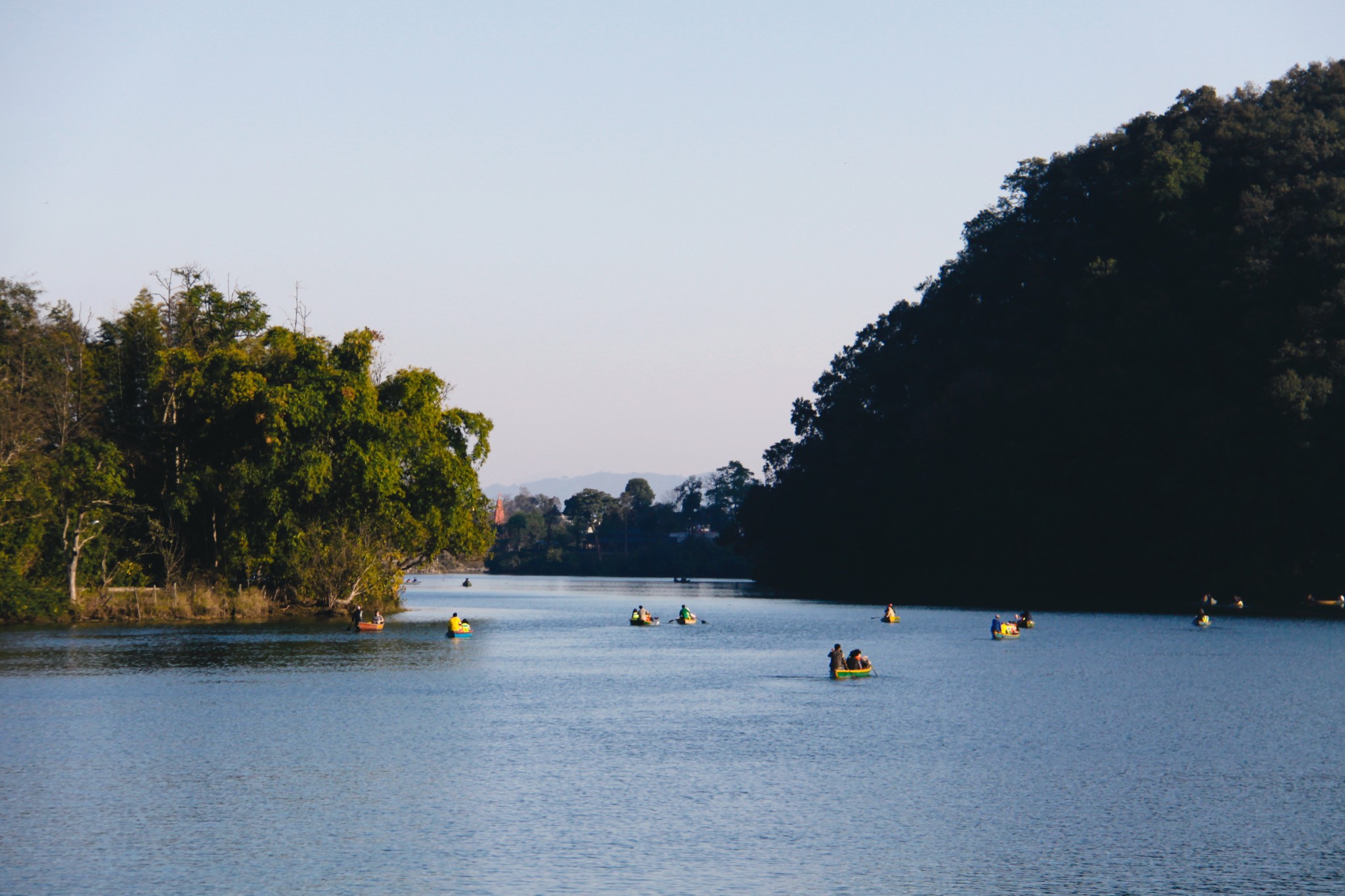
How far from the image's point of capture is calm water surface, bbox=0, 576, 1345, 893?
2112 centimetres

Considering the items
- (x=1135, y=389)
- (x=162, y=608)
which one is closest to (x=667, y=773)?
(x=162, y=608)

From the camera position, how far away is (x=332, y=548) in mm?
78438

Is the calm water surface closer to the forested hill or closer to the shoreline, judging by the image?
the shoreline

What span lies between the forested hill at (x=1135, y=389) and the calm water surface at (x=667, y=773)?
37.9 meters

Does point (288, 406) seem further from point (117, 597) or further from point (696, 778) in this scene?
point (696, 778)

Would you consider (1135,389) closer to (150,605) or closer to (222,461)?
(222,461)

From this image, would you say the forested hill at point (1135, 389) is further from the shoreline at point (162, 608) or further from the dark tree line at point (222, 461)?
the shoreline at point (162, 608)

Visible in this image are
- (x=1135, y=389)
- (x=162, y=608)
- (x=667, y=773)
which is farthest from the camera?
(x=1135, y=389)

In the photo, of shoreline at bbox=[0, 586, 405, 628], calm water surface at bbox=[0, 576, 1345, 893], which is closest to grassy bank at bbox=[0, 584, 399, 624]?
shoreline at bbox=[0, 586, 405, 628]

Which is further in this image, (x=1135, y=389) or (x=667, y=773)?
(x=1135, y=389)

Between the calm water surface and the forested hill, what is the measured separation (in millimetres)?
37948

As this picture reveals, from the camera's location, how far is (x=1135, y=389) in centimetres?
10244

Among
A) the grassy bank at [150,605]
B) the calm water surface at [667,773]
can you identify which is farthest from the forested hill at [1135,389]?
the grassy bank at [150,605]

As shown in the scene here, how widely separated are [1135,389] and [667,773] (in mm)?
83203
